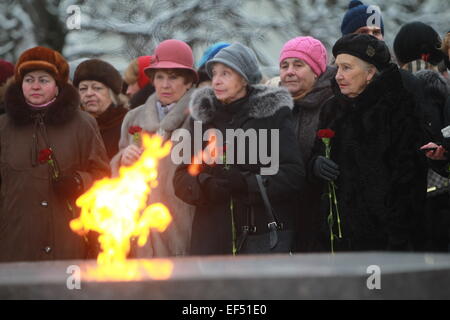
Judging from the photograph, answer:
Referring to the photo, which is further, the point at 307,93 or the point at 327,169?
the point at 307,93

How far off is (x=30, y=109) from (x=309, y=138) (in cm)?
182

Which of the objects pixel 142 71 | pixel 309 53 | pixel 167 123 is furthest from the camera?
pixel 142 71

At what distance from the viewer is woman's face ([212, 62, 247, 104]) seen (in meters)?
6.43

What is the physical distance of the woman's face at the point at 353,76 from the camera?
6055mm

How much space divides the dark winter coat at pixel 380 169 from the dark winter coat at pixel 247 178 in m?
0.23

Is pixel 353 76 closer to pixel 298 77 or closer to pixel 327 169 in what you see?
pixel 327 169

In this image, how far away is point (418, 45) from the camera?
22.6 ft

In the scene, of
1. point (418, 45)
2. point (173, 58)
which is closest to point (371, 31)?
point (418, 45)

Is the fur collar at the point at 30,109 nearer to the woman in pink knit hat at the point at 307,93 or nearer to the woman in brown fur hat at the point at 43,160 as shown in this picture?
the woman in brown fur hat at the point at 43,160

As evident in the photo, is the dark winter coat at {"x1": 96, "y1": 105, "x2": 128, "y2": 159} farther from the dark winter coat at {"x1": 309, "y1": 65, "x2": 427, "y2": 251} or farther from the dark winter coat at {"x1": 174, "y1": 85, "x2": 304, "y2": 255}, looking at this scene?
the dark winter coat at {"x1": 309, "y1": 65, "x2": 427, "y2": 251}

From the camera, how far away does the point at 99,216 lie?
657cm
